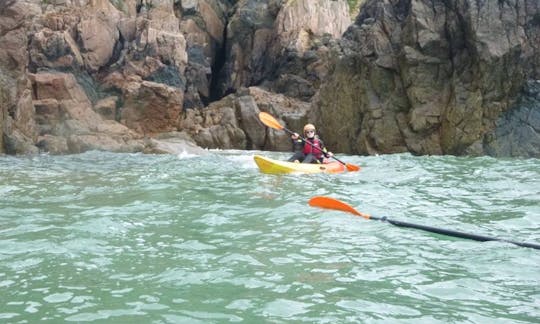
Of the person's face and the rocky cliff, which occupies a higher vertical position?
the rocky cliff

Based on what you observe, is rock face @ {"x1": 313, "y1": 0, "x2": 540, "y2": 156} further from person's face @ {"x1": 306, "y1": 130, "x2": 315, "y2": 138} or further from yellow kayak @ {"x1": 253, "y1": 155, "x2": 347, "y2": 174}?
yellow kayak @ {"x1": 253, "y1": 155, "x2": 347, "y2": 174}

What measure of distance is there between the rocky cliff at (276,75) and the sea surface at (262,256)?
9.58 meters

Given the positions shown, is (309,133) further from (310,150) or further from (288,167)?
(288,167)

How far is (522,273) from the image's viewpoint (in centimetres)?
457

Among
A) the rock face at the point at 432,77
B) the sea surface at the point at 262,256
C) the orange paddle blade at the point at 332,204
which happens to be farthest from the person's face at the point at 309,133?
the rock face at the point at 432,77

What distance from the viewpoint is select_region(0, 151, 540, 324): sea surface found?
372cm

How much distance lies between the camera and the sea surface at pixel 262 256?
3.72 metres

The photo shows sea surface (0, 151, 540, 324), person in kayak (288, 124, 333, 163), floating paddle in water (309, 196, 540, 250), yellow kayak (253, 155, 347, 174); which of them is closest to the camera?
sea surface (0, 151, 540, 324)

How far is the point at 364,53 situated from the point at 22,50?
12274 millimetres

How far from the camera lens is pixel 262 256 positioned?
5.06 metres

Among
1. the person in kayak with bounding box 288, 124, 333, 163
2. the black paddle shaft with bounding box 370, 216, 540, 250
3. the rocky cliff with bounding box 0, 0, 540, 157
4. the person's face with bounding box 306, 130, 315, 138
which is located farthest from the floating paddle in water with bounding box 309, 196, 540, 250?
the rocky cliff with bounding box 0, 0, 540, 157

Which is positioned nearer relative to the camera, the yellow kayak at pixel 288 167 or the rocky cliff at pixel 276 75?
the yellow kayak at pixel 288 167

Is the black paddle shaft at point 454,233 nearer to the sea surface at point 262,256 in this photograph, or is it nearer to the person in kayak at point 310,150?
the sea surface at point 262,256

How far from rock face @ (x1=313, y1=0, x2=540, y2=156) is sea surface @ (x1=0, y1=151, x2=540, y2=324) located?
9.47 meters
